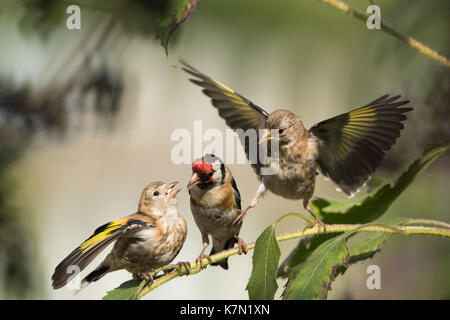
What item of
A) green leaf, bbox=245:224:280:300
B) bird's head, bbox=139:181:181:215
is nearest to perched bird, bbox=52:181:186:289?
bird's head, bbox=139:181:181:215

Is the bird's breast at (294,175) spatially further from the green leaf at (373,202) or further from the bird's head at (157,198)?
the bird's head at (157,198)

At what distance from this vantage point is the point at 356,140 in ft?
3.10

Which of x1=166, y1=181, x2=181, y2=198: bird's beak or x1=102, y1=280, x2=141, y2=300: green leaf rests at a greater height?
x1=166, y1=181, x2=181, y2=198: bird's beak

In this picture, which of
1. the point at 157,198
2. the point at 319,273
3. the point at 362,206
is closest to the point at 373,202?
the point at 362,206

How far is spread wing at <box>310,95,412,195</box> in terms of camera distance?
0.87 metres

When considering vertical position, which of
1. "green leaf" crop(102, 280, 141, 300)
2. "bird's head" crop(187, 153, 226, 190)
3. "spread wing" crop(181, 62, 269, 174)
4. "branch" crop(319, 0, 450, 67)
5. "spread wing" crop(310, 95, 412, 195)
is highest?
"branch" crop(319, 0, 450, 67)

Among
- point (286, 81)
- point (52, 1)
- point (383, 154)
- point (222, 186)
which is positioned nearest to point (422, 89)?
point (383, 154)

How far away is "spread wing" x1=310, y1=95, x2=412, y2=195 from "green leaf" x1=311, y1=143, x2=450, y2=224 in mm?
32

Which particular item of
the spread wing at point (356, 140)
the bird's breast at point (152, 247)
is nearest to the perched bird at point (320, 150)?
the spread wing at point (356, 140)

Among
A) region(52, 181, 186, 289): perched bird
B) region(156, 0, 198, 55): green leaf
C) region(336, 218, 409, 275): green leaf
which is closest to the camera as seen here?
region(156, 0, 198, 55): green leaf

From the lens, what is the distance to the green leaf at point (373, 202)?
0.86 m

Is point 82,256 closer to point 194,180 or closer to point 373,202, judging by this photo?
point 194,180

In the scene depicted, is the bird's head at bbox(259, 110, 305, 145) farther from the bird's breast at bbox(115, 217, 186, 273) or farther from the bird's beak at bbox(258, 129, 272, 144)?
the bird's breast at bbox(115, 217, 186, 273)

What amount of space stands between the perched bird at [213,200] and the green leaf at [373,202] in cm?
15
